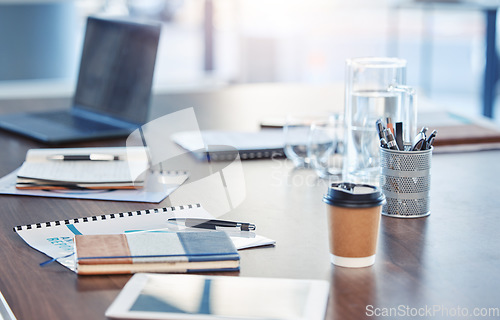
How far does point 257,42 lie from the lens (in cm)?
555

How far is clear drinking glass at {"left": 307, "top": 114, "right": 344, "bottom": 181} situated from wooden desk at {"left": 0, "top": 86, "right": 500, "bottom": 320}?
3 centimetres

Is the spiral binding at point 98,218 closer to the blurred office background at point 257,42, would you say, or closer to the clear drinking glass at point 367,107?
the clear drinking glass at point 367,107

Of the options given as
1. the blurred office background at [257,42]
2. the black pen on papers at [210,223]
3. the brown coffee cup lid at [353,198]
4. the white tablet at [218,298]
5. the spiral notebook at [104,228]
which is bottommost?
the white tablet at [218,298]

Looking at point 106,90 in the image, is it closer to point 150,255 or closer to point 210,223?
point 210,223

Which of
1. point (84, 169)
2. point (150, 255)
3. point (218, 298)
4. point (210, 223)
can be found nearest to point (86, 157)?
point (84, 169)

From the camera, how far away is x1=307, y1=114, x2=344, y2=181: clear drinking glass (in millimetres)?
1210

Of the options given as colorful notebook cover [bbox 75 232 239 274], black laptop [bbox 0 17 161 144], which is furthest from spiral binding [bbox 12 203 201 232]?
black laptop [bbox 0 17 161 144]

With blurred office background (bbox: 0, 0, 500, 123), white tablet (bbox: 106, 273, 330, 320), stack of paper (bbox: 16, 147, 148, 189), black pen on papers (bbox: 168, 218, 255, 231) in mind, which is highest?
blurred office background (bbox: 0, 0, 500, 123)

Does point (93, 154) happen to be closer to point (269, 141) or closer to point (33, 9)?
point (269, 141)

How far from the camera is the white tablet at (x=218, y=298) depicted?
0.60m

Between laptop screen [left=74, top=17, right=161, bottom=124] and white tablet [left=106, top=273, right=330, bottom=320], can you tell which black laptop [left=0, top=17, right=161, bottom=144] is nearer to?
laptop screen [left=74, top=17, right=161, bottom=124]

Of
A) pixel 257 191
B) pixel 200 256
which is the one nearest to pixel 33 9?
pixel 257 191

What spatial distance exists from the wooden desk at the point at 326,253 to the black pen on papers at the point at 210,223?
22mm

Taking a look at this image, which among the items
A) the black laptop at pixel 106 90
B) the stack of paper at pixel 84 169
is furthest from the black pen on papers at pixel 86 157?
the black laptop at pixel 106 90
